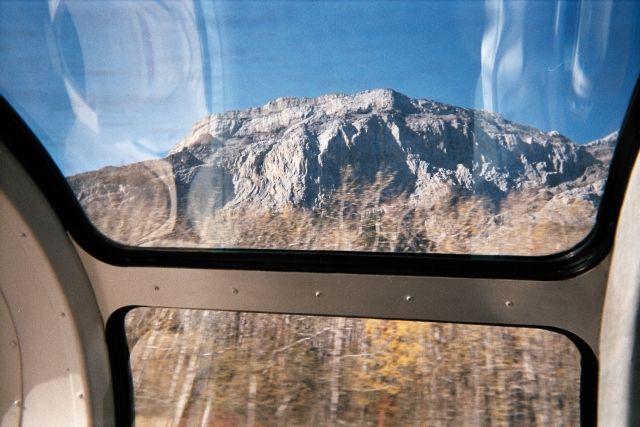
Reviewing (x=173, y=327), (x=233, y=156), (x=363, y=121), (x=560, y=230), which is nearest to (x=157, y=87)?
(x=233, y=156)

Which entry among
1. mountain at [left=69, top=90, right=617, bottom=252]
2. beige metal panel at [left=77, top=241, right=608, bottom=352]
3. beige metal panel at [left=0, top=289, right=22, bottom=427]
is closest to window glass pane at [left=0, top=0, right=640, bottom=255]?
mountain at [left=69, top=90, right=617, bottom=252]

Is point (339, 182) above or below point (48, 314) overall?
above

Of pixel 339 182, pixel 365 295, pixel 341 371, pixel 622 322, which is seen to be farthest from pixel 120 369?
pixel 622 322

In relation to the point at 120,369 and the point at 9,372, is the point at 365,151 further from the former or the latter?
the point at 9,372

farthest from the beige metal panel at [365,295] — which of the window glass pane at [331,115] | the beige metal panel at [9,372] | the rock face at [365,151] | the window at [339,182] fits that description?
the beige metal panel at [9,372]

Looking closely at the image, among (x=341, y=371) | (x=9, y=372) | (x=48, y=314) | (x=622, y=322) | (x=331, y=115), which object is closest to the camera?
Result: (x=622, y=322)

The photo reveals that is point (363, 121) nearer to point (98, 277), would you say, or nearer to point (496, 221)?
point (496, 221)
